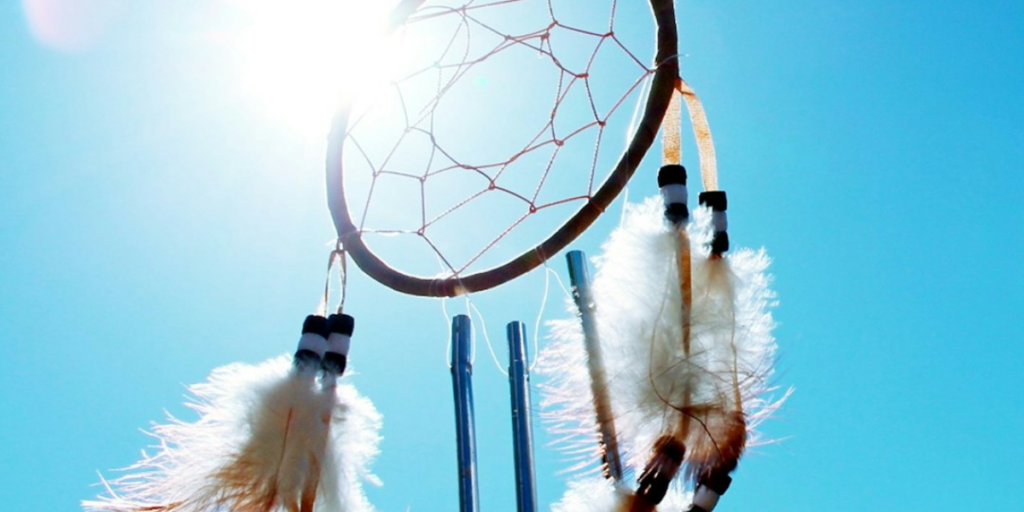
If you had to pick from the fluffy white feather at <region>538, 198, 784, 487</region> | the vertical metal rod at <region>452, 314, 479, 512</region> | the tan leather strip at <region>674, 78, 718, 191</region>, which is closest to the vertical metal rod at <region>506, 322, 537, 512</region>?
the vertical metal rod at <region>452, 314, 479, 512</region>

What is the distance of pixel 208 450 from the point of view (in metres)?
1.31

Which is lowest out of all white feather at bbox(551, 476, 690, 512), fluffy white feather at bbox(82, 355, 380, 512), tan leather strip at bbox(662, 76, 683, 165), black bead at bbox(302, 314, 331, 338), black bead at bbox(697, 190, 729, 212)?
white feather at bbox(551, 476, 690, 512)

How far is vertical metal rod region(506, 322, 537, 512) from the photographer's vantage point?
165cm

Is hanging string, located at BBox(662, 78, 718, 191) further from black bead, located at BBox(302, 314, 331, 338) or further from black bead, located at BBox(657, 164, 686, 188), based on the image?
black bead, located at BBox(302, 314, 331, 338)

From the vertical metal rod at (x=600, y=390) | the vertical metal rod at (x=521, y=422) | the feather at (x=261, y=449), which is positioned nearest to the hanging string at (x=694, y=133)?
the vertical metal rod at (x=600, y=390)

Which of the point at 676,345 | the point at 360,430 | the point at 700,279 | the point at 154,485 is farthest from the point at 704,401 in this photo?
the point at 154,485

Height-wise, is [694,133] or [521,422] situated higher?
[694,133]

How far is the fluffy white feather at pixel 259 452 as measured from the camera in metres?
1.29

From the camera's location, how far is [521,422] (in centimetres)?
168

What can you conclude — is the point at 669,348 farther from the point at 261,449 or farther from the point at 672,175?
the point at 261,449

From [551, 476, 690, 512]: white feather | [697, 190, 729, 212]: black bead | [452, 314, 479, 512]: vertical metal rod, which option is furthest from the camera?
[452, 314, 479, 512]: vertical metal rod

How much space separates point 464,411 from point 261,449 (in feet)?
1.55

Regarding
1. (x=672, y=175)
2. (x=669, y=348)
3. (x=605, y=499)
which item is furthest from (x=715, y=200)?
(x=605, y=499)

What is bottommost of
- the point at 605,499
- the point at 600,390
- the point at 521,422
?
the point at 605,499
